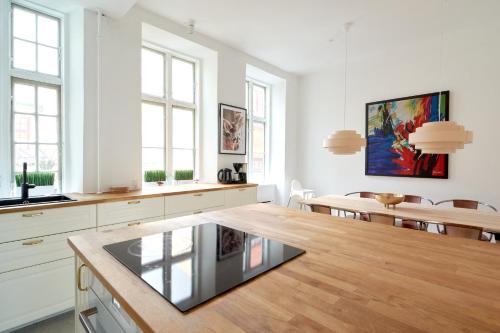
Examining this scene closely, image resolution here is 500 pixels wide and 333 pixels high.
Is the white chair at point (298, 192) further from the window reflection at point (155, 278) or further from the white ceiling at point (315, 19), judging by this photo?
the window reflection at point (155, 278)

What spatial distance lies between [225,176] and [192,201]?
896 millimetres

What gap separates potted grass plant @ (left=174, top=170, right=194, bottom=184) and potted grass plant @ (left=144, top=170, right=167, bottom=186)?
0.63ft

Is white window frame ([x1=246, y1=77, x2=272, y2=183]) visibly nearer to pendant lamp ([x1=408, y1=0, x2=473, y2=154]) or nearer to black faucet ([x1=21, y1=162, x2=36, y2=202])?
pendant lamp ([x1=408, y1=0, x2=473, y2=154])

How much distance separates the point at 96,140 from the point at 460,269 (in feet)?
9.89

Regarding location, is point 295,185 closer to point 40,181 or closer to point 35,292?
point 40,181

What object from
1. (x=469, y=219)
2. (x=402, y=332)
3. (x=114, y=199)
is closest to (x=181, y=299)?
(x=402, y=332)

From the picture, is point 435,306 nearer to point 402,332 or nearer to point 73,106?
point 402,332

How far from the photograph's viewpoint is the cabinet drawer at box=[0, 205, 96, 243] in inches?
71.1

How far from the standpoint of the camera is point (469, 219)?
229 centimetres

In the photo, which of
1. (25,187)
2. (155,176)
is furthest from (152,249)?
(155,176)

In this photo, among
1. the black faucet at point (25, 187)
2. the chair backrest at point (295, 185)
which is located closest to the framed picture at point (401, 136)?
the chair backrest at point (295, 185)

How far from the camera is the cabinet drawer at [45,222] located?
71.1 inches

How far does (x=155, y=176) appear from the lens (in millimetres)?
3373

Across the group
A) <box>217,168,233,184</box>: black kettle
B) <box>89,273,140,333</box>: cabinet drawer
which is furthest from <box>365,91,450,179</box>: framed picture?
<box>89,273,140,333</box>: cabinet drawer
